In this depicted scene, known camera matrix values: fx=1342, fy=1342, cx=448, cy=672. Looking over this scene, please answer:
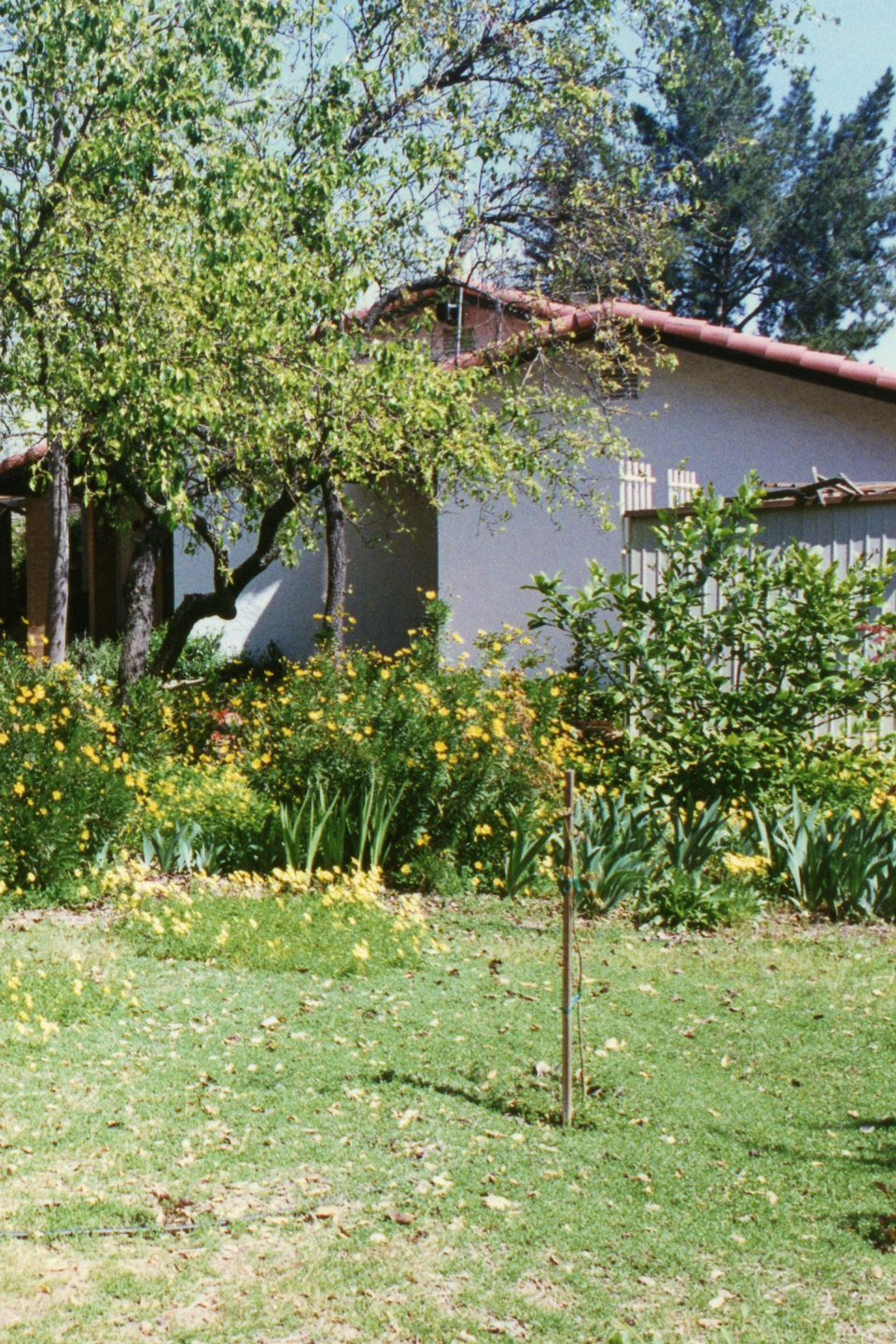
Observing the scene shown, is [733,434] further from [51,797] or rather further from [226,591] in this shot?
[51,797]

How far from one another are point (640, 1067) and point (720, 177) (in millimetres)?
29326

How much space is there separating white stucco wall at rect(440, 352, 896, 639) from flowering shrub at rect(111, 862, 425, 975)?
864 cm

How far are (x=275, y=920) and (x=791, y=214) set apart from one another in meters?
29.0

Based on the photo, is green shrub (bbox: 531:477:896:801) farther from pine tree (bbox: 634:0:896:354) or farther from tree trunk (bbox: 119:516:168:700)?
pine tree (bbox: 634:0:896:354)

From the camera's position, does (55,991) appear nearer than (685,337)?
Yes

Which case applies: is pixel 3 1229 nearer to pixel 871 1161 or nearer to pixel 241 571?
pixel 871 1161

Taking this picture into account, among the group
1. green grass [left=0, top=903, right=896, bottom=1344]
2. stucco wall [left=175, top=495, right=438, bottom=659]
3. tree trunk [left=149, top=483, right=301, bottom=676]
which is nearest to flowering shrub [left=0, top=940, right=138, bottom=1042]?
green grass [left=0, top=903, right=896, bottom=1344]

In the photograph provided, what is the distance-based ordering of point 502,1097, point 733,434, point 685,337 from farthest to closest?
point 733,434, point 685,337, point 502,1097

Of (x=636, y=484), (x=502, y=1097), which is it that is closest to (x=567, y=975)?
(x=502, y=1097)

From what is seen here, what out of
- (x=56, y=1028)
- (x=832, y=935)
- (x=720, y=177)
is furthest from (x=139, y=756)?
(x=720, y=177)

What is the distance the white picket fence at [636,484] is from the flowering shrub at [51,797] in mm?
8094

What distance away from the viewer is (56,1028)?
4883 millimetres

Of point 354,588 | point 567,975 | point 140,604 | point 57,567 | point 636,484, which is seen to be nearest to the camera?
point 567,975

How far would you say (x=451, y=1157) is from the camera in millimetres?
3943
